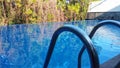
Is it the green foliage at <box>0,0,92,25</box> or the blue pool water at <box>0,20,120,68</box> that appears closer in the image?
the blue pool water at <box>0,20,120,68</box>

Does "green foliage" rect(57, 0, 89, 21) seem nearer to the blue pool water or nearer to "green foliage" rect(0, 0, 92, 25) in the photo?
"green foliage" rect(0, 0, 92, 25)

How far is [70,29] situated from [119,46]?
6.71 m

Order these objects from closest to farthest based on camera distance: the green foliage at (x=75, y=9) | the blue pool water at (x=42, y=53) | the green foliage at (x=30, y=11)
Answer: the blue pool water at (x=42, y=53) → the green foliage at (x=30, y=11) → the green foliage at (x=75, y=9)

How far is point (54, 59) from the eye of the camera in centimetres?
677

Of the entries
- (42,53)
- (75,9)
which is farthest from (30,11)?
(42,53)

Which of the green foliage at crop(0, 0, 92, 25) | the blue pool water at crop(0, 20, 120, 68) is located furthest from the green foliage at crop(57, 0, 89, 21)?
the blue pool water at crop(0, 20, 120, 68)

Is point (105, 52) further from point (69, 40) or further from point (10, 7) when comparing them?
point (10, 7)

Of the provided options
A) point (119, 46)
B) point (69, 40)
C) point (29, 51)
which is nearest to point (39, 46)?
point (29, 51)

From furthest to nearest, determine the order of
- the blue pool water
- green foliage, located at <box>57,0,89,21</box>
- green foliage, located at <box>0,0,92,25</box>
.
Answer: green foliage, located at <box>57,0,89,21</box> < green foliage, located at <box>0,0,92,25</box> < the blue pool water

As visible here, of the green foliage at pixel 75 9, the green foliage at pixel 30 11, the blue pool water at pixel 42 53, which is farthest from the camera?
the green foliage at pixel 75 9

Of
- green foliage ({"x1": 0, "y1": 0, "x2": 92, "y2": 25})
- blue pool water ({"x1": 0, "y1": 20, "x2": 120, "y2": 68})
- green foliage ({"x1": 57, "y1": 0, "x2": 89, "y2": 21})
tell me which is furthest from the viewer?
green foliage ({"x1": 57, "y1": 0, "x2": 89, "y2": 21})

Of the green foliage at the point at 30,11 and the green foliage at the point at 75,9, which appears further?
the green foliage at the point at 75,9

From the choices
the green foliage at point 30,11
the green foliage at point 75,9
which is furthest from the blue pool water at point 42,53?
the green foliage at point 75,9

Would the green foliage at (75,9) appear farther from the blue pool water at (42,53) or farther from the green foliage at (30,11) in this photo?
the blue pool water at (42,53)
